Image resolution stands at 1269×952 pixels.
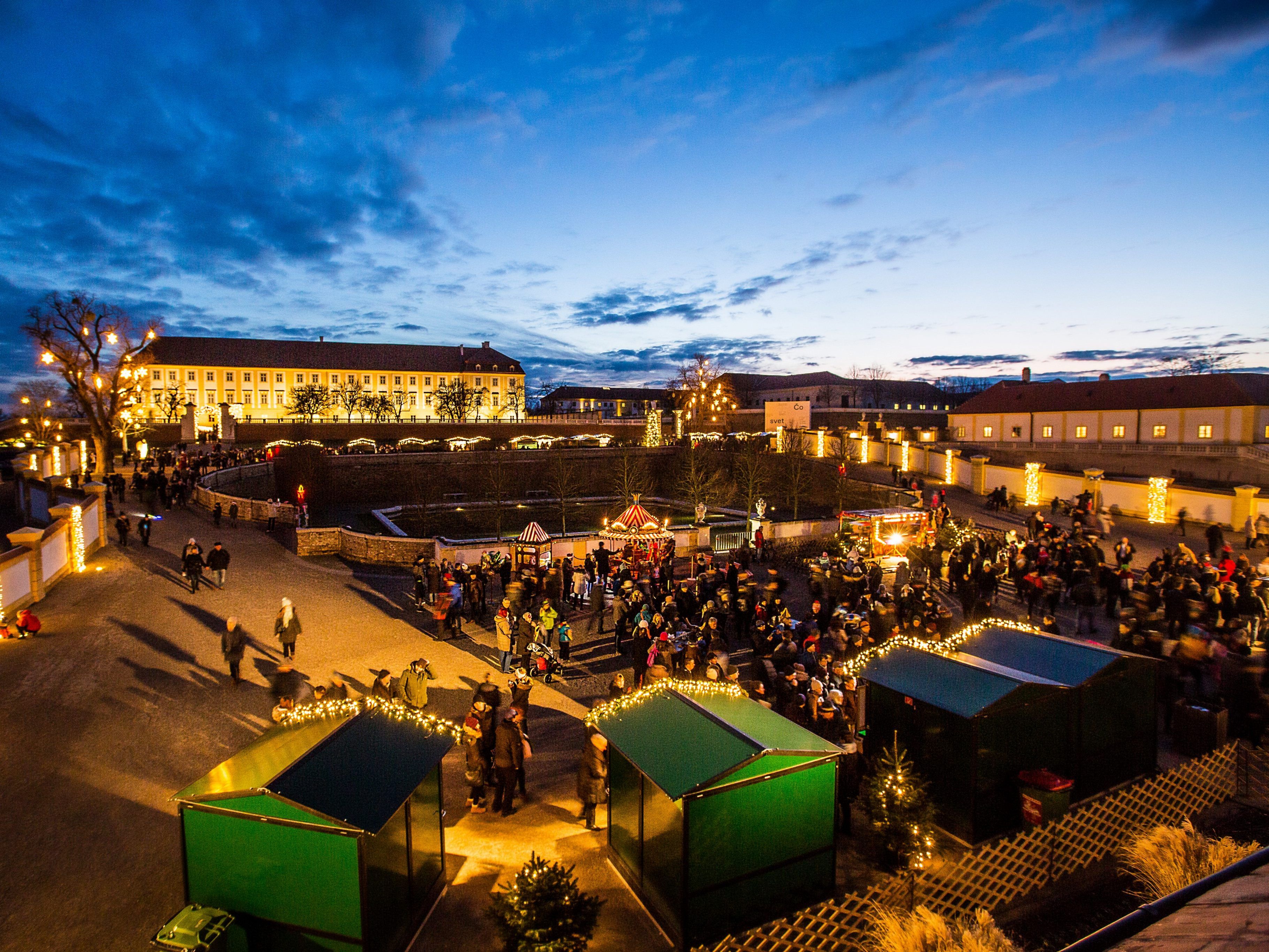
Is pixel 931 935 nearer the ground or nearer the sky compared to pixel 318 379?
nearer the ground

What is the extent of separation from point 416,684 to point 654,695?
3.52m

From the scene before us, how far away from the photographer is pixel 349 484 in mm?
40625

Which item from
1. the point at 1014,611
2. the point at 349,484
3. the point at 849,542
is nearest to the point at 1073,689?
the point at 1014,611

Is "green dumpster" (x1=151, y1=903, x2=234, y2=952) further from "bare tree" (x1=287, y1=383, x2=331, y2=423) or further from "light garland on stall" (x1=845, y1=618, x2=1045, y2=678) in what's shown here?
"bare tree" (x1=287, y1=383, x2=331, y2=423)

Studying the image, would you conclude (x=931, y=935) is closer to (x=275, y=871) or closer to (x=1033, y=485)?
(x=275, y=871)

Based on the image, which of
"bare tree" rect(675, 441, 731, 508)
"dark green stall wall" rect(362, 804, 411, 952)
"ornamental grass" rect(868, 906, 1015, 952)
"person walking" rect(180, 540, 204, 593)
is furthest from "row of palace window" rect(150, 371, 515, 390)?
"ornamental grass" rect(868, 906, 1015, 952)

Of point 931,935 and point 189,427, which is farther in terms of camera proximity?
point 189,427

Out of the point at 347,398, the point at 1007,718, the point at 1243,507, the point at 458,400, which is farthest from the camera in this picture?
the point at 458,400

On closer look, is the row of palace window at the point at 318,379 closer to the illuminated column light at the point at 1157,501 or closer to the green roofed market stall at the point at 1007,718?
the illuminated column light at the point at 1157,501

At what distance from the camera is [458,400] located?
82250 mm

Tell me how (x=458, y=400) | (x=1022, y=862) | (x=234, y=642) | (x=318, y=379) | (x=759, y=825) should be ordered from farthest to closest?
(x=458, y=400)
(x=318, y=379)
(x=234, y=642)
(x=1022, y=862)
(x=759, y=825)

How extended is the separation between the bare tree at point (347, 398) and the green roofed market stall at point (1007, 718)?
81.0m

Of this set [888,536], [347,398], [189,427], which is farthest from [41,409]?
[888,536]

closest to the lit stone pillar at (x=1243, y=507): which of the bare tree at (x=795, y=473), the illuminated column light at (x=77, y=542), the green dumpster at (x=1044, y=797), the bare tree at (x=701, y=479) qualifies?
the bare tree at (x=795, y=473)
